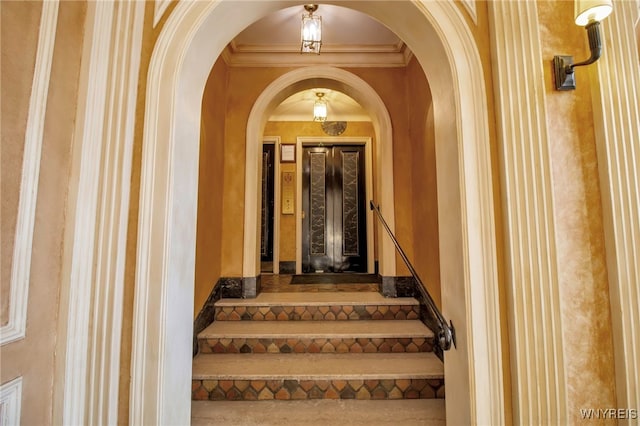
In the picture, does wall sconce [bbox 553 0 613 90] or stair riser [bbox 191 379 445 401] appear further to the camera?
stair riser [bbox 191 379 445 401]

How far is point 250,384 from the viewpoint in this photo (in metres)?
1.84

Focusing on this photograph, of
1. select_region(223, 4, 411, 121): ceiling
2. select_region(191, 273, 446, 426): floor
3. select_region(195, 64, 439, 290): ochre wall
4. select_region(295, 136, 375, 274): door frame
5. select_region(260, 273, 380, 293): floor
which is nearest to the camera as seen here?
select_region(191, 273, 446, 426): floor

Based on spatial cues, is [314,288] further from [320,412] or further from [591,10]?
[591,10]

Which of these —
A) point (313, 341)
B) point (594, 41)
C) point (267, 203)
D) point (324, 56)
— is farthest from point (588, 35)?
point (267, 203)

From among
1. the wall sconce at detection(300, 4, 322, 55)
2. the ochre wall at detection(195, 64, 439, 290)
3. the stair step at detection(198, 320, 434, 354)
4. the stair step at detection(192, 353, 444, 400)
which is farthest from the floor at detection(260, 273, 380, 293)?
the wall sconce at detection(300, 4, 322, 55)

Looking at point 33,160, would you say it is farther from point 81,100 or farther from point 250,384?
point 250,384

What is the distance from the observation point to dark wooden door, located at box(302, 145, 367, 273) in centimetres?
513

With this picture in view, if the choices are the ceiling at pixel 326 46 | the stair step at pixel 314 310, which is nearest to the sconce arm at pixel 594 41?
the ceiling at pixel 326 46

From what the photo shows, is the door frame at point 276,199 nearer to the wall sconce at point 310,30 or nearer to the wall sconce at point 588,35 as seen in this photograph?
the wall sconce at point 310,30

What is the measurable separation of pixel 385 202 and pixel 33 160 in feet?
8.43

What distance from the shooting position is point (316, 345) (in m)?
2.15

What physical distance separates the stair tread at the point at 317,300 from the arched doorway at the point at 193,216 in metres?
1.33

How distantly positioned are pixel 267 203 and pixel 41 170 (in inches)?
171

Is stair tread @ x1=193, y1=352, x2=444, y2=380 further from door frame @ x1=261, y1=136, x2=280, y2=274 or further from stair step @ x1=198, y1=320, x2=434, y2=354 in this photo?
door frame @ x1=261, y1=136, x2=280, y2=274
